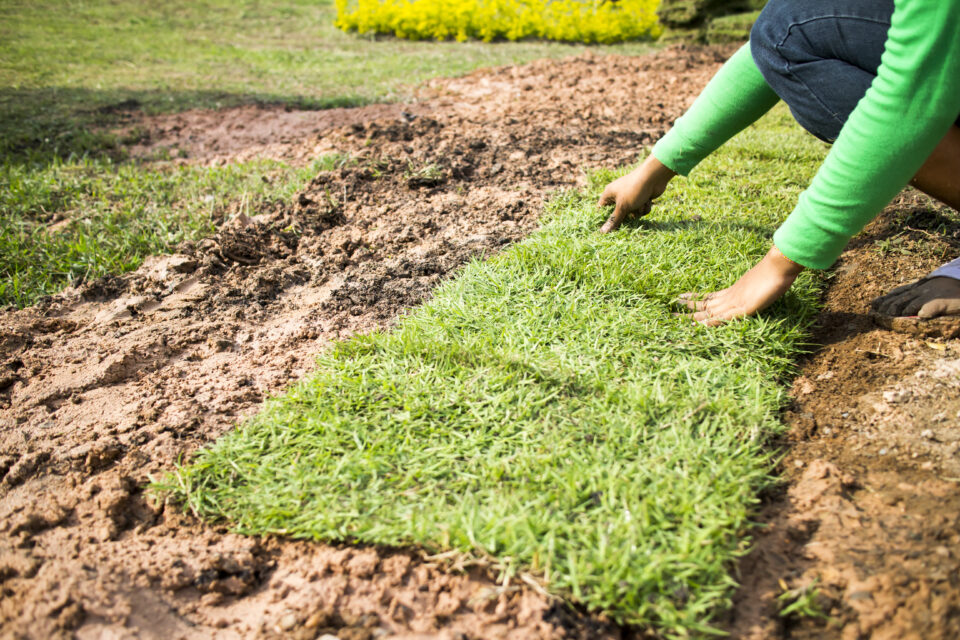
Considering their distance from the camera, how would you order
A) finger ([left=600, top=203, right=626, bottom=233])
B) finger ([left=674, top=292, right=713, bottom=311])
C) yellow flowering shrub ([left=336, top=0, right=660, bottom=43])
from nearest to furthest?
finger ([left=674, top=292, right=713, bottom=311])
finger ([left=600, top=203, right=626, bottom=233])
yellow flowering shrub ([left=336, top=0, right=660, bottom=43])

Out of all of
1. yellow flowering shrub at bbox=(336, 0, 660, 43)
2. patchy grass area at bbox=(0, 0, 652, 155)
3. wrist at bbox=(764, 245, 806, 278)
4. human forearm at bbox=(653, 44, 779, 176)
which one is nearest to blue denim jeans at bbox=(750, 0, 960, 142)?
human forearm at bbox=(653, 44, 779, 176)

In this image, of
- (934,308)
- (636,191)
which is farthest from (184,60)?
(934,308)

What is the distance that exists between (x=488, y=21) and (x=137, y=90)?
5.87m

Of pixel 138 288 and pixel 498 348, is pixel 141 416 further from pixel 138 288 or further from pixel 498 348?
pixel 498 348

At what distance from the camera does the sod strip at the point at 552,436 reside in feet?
4.90

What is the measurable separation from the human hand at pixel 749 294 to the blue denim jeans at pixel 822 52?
53 centimetres

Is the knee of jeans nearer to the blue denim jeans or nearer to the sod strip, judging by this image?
the blue denim jeans

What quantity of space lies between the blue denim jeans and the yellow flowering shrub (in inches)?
340

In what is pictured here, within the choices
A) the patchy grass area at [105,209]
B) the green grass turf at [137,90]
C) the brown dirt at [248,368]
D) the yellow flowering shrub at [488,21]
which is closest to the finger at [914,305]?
the brown dirt at [248,368]

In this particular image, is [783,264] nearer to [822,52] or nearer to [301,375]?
[822,52]

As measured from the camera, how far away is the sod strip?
1494mm

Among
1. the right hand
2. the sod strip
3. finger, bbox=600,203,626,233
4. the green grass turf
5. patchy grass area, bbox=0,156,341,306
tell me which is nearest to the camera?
the sod strip

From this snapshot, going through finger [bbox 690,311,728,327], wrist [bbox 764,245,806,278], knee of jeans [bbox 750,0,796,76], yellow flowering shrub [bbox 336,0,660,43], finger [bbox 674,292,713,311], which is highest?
yellow flowering shrub [bbox 336,0,660,43]

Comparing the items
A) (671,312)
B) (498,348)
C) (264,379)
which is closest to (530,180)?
(671,312)
